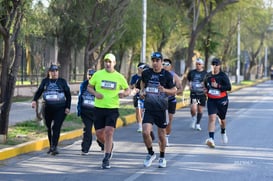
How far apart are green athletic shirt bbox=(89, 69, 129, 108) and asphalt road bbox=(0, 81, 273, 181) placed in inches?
44.6

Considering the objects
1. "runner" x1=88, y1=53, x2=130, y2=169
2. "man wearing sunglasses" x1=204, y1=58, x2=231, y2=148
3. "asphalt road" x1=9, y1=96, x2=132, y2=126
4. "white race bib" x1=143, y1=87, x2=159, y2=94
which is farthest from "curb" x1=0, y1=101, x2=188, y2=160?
"man wearing sunglasses" x1=204, y1=58, x2=231, y2=148

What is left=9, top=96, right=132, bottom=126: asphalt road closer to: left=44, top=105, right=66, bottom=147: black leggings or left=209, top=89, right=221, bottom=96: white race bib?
left=44, top=105, right=66, bottom=147: black leggings

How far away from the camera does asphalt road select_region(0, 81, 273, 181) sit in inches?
363

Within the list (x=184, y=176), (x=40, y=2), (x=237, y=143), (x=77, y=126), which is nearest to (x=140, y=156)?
(x=184, y=176)

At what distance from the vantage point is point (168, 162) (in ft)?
34.7

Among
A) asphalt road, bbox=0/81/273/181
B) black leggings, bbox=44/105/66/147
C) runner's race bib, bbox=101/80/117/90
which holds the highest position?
runner's race bib, bbox=101/80/117/90

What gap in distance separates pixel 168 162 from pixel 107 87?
1.91m

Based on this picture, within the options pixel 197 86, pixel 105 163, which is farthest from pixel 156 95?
pixel 197 86

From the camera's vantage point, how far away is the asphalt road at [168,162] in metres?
9.22

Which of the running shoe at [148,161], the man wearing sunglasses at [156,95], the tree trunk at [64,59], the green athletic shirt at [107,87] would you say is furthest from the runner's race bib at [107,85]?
the tree trunk at [64,59]

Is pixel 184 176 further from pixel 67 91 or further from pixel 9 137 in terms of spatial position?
pixel 9 137

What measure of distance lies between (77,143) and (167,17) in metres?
17.6

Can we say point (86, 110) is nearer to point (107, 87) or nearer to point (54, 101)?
point (54, 101)

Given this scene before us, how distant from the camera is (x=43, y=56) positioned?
1975 cm
